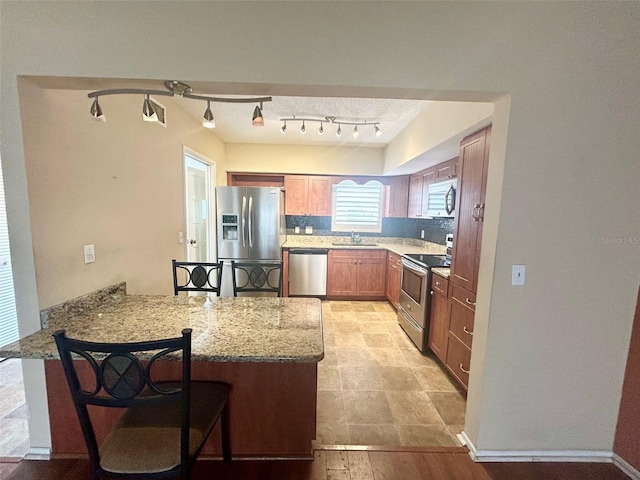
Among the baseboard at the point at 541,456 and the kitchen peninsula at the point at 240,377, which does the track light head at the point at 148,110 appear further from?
the baseboard at the point at 541,456

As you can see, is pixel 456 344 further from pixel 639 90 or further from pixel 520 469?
pixel 639 90

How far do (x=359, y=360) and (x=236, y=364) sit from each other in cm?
155

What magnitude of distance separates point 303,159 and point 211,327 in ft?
11.3

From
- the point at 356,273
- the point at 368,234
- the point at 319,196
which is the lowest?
the point at 356,273

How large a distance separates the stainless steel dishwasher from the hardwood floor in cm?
276

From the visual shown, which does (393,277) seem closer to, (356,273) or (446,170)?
(356,273)

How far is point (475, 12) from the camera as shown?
1318 mm

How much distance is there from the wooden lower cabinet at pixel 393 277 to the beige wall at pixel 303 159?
4.80 ft

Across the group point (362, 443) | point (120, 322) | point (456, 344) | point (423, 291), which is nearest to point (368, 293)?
point (423, 291)

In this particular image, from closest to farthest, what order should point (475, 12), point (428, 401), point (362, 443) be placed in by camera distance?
point (475, 12), point (362, 443), point (428, 401)

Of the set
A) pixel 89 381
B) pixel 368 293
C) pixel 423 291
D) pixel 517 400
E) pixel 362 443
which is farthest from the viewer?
pixel 368 293

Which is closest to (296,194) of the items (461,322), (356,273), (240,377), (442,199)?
(356,273)

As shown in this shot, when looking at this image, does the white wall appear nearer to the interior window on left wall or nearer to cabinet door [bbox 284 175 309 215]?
cabinet door [bbox 284 175 309 215]

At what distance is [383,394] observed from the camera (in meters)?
2.19
